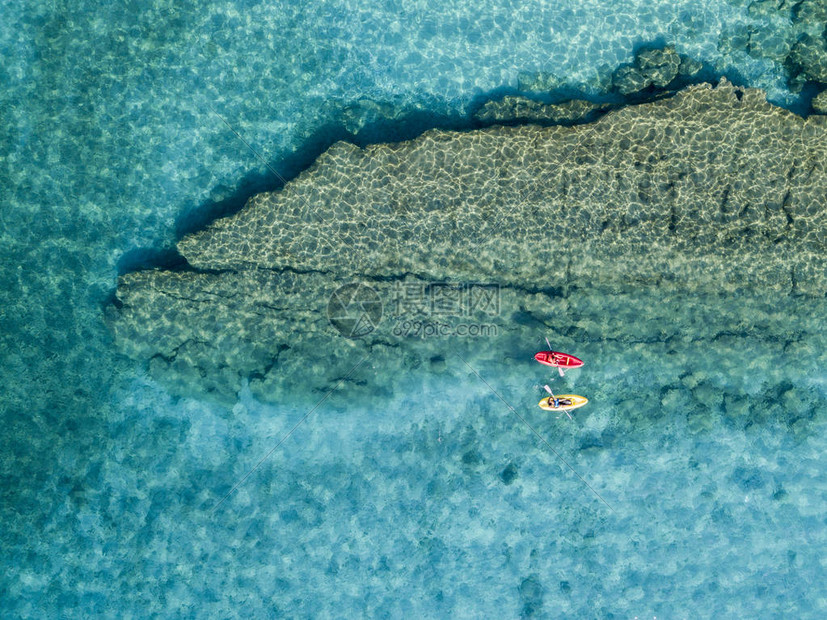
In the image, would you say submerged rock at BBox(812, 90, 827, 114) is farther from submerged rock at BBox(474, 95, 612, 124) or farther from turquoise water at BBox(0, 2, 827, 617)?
submerged rock at BBox(474, 95, 612, 124)

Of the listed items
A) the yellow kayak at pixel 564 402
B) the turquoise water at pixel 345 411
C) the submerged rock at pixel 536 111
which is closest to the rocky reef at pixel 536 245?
the turquoise water at pixel 345 411

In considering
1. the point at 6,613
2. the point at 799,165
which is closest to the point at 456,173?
the point at 799,165

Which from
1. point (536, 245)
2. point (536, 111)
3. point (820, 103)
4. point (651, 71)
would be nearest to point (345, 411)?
point (536, 245)

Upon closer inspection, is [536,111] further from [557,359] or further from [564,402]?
[564,402]

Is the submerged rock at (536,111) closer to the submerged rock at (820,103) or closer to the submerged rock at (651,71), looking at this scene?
the submerged rock at (651,71)

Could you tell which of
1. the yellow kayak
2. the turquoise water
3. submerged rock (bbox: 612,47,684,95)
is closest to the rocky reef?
the turquoise water

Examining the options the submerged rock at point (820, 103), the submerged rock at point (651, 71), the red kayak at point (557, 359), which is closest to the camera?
the red kayak at point (557, 359)
